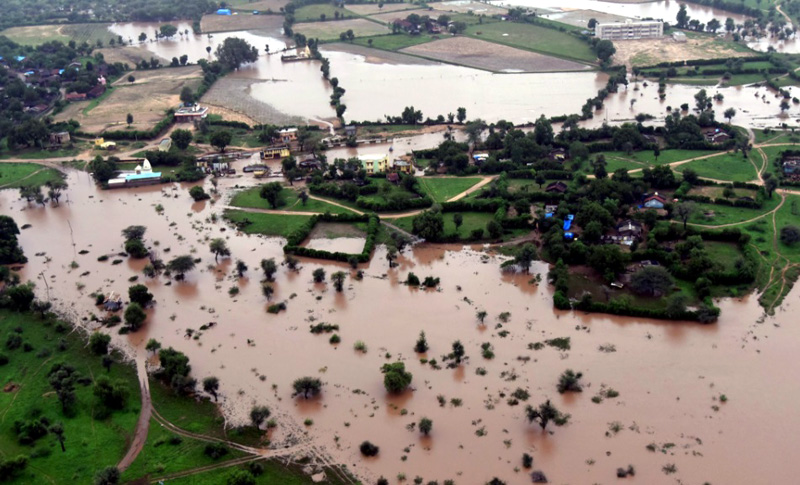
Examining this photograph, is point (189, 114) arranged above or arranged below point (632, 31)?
below

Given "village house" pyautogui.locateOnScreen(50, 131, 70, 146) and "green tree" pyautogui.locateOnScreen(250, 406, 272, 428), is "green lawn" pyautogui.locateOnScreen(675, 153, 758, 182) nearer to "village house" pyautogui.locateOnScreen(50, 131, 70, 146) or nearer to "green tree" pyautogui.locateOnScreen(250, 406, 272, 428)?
"green tree" pyautogui.locateOnScreen(250, 406, 272, 428)

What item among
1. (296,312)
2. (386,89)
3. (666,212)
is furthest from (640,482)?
(386,89)

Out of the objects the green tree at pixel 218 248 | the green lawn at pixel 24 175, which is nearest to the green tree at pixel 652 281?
the green tree at pixel 218 248

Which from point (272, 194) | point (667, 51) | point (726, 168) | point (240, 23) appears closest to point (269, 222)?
point (272, 194)

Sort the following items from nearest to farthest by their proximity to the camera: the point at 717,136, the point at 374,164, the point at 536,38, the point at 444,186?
the point at 444,186
the point at 374,164
the point at 717,136
the point at 536,38

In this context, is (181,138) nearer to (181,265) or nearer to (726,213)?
(181,265)

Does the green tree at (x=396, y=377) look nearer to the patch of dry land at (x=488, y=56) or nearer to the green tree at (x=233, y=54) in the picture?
the patch of dry land at (x=488, y=56)

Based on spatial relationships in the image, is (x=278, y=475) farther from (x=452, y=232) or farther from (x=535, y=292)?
(x=452, y=232)

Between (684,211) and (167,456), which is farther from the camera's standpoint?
(684,211)
